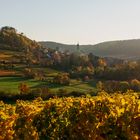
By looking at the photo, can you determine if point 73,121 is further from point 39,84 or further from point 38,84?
point 38,84

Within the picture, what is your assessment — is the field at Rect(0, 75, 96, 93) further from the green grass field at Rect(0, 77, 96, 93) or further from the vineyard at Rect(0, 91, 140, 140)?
the vineyard at Rect(0, 91, 140, 140)

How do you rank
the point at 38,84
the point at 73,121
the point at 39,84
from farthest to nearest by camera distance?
the point at 38,84 → the point at 39,84 → the point at 73,121

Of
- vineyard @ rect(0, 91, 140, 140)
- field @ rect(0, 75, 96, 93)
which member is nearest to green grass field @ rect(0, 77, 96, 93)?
field @ rect(0, 75, 96, 93)

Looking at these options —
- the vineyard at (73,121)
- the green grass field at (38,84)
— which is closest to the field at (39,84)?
the green grass field at (38,84)

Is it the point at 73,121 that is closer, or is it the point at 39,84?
the point at 73,121

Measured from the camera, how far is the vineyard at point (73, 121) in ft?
88.6

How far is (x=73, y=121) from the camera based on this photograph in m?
28.7

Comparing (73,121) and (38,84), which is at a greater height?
(73,121)

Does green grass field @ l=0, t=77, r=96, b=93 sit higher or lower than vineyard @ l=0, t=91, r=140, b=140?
lower

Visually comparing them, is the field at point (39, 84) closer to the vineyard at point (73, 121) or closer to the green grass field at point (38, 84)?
the green grass field at point (38, 84)

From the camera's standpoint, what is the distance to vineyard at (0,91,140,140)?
88.6 feet

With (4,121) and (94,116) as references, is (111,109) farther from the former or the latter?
(4,121)

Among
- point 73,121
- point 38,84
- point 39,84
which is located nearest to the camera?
point 73,121

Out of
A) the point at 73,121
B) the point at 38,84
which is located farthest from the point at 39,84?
the point at 73,121
